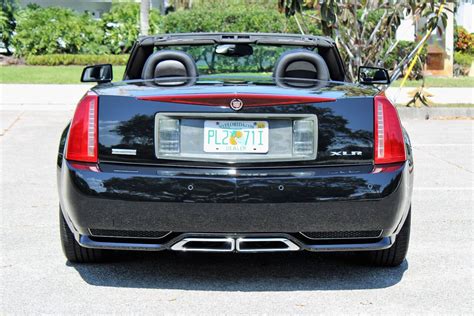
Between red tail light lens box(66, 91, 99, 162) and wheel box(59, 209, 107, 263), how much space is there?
546 mm

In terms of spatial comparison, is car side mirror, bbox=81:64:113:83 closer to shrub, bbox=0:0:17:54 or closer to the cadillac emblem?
the cadillac emblem

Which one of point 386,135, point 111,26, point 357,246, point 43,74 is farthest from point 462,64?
point 357,246

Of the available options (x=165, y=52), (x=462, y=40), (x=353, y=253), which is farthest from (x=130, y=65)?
(x=462, y=40)

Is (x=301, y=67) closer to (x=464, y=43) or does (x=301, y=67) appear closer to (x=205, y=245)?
(x=205, y=245)

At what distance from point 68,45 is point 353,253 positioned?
1037 inches

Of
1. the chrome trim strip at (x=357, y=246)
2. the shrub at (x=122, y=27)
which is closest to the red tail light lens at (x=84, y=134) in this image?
the chrome trim strip at (x=357, y=246)

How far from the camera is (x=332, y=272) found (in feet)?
18.4

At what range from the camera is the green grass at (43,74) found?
2323cm

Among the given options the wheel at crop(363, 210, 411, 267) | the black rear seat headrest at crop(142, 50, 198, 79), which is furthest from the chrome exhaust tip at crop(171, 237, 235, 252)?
the black rear seat headrest at crop(142, 50, 198, 79)

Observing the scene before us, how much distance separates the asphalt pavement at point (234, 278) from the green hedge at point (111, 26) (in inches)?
879

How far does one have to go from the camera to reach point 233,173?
16.2 ft

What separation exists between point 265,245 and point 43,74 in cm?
2094

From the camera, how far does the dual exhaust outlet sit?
4984 mm

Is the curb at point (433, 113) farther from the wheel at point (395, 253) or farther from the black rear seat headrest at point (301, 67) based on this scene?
the wheel at point (395, 253)
